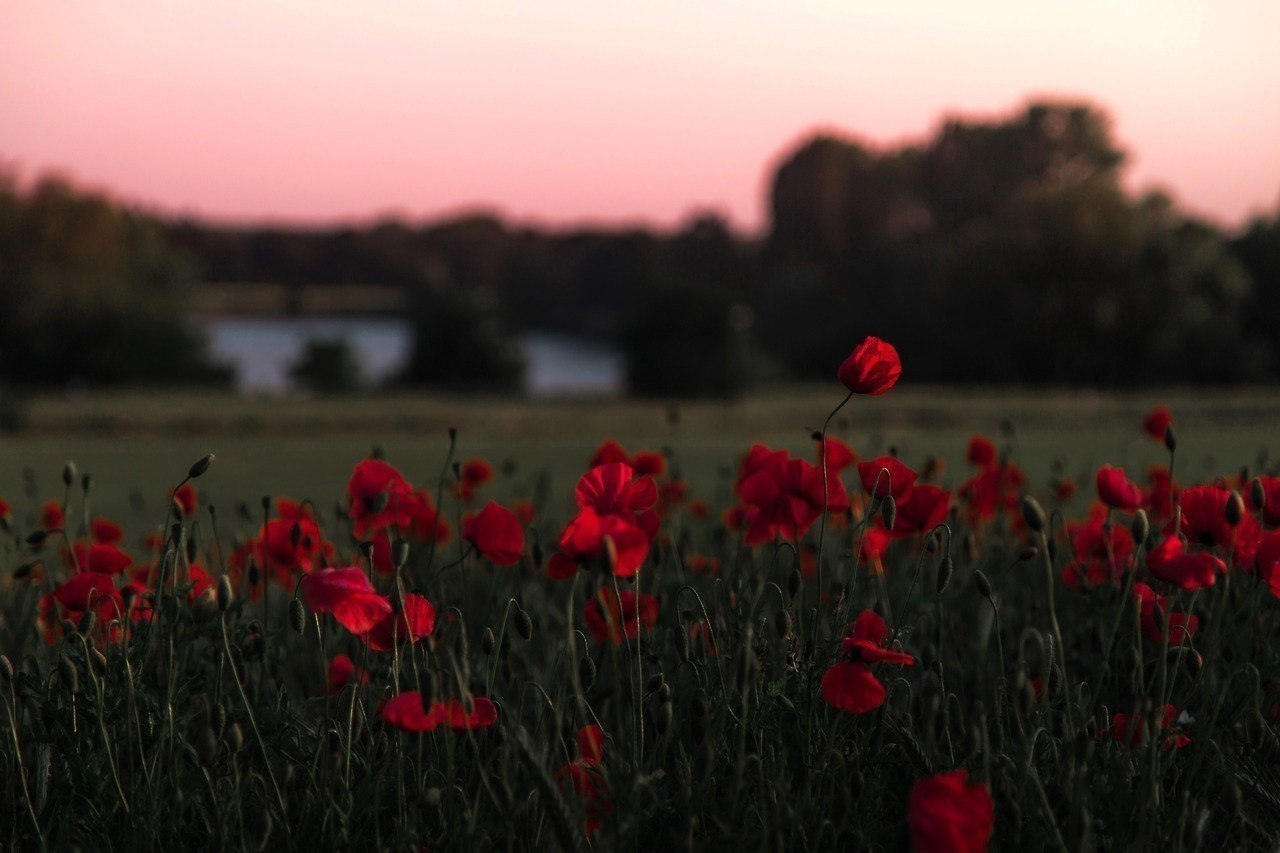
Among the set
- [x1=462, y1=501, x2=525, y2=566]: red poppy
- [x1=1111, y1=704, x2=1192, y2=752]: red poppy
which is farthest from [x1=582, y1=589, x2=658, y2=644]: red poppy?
[x1=1111, y1=704, x2=1192, y2=752]: red poppy

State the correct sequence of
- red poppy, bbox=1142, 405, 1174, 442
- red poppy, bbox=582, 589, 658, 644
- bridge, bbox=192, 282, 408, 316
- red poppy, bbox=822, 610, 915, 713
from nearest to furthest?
1. red poppy, bbox=822, 610, 915, 713
2. red poppy, bbox=582, 589, 658, 644
3. red poppy, bbox=1142, 405, 1174, 442
4. bridge, bbox=192, 282, 408, 316

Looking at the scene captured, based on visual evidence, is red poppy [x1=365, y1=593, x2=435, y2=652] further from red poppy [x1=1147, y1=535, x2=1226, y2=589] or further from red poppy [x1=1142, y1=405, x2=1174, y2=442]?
red poppy [x1=1142, y1=405, x2=1174, y2=442]

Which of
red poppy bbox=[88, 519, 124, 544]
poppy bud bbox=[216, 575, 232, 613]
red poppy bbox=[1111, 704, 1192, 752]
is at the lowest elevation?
red poppy bbox=[1111, 704, 1192, 752]

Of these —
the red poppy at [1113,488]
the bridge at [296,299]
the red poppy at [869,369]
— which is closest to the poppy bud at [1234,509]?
the red poppy at [1113,488]

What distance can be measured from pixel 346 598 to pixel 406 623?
0.23 meters

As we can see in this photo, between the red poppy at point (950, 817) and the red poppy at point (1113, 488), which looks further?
the red poppy at point (1113, 488)

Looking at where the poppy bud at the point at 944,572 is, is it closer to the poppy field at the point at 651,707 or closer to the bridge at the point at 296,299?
the poppy field at the point at 651,707

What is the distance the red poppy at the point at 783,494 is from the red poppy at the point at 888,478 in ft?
0.23

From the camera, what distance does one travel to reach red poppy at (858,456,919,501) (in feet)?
7.12

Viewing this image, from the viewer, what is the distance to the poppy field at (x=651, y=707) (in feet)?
5.76

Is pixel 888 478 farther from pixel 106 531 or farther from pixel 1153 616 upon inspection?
pixel 106 531

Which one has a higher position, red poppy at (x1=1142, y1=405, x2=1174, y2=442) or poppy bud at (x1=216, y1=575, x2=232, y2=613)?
red poppy at (x1=1142, y1=405, x2=1174, y2=442)

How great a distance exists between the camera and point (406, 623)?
196cm

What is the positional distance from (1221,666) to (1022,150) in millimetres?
56604
